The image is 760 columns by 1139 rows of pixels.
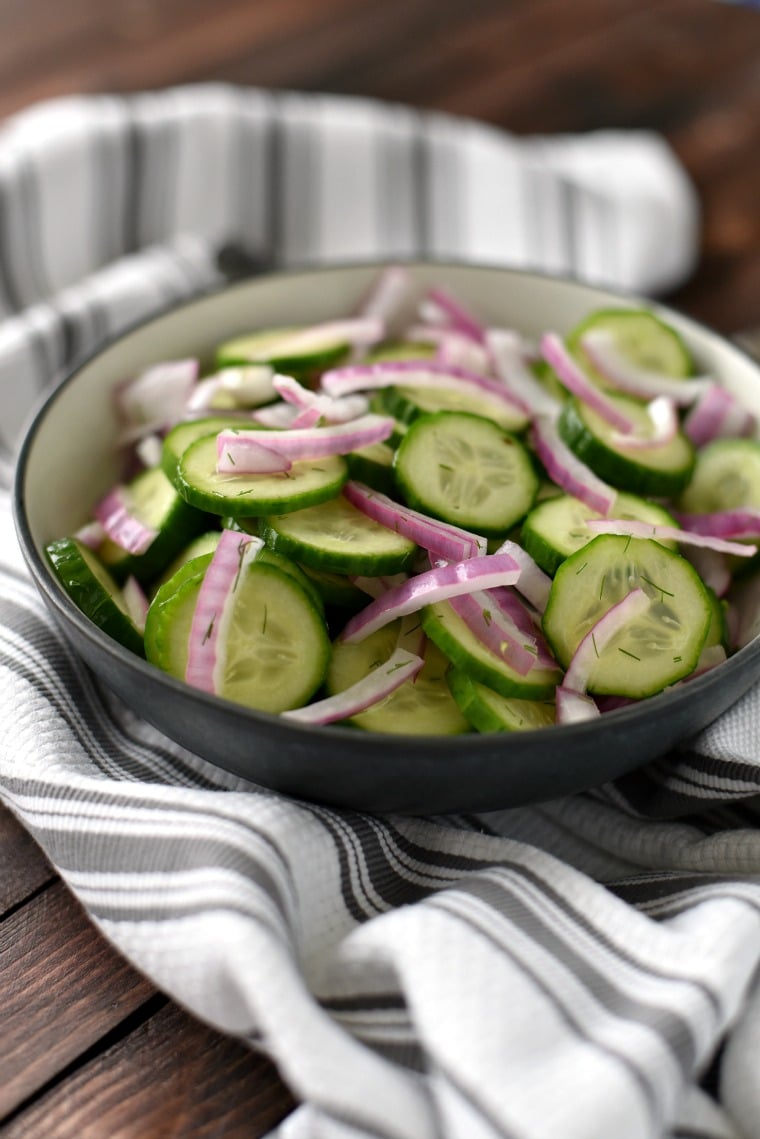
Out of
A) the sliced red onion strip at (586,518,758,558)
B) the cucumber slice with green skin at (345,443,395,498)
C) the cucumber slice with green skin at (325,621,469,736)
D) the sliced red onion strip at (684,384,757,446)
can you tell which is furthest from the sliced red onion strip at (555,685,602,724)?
the sliced red onion strip at (684,384,757,446)

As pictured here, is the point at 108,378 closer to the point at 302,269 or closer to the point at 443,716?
the point at 302,269

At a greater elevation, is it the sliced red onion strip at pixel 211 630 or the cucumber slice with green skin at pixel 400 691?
the sliced red onion strip at pixel 211 630

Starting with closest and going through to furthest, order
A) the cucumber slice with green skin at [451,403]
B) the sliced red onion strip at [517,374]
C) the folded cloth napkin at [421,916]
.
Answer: the folded cloth napkin at [421,916]
the cucumber slice with green skin at [451,403]
the sliced red onion strip at [517,374]

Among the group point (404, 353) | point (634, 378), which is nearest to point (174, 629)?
point (404, 353)

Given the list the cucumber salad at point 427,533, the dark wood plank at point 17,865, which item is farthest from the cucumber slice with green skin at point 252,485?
the dark wood plank at point 17,865

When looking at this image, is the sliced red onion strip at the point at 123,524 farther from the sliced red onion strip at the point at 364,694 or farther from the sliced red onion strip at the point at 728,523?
the sliced red onion strip at the point at 728,523

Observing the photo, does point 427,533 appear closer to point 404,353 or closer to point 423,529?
point 423,529

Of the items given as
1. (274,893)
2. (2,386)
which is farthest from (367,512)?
(2,386)
